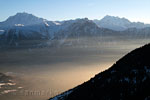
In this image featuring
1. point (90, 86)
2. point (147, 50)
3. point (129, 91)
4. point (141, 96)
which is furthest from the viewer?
point (90, 86)

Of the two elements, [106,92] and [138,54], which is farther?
[138,54]

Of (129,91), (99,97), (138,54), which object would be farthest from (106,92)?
(138,54)

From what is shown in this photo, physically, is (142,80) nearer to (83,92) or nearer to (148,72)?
(148,72)

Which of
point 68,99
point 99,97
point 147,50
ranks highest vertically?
point 147,50

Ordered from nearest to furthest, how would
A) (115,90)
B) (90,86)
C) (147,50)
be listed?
(115,90) < (147,50) < (90,86)

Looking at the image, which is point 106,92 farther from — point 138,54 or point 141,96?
point 138,54

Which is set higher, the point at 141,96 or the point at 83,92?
the point at 141,96

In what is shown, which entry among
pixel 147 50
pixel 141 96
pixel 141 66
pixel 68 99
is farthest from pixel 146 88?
pixel 68 99
